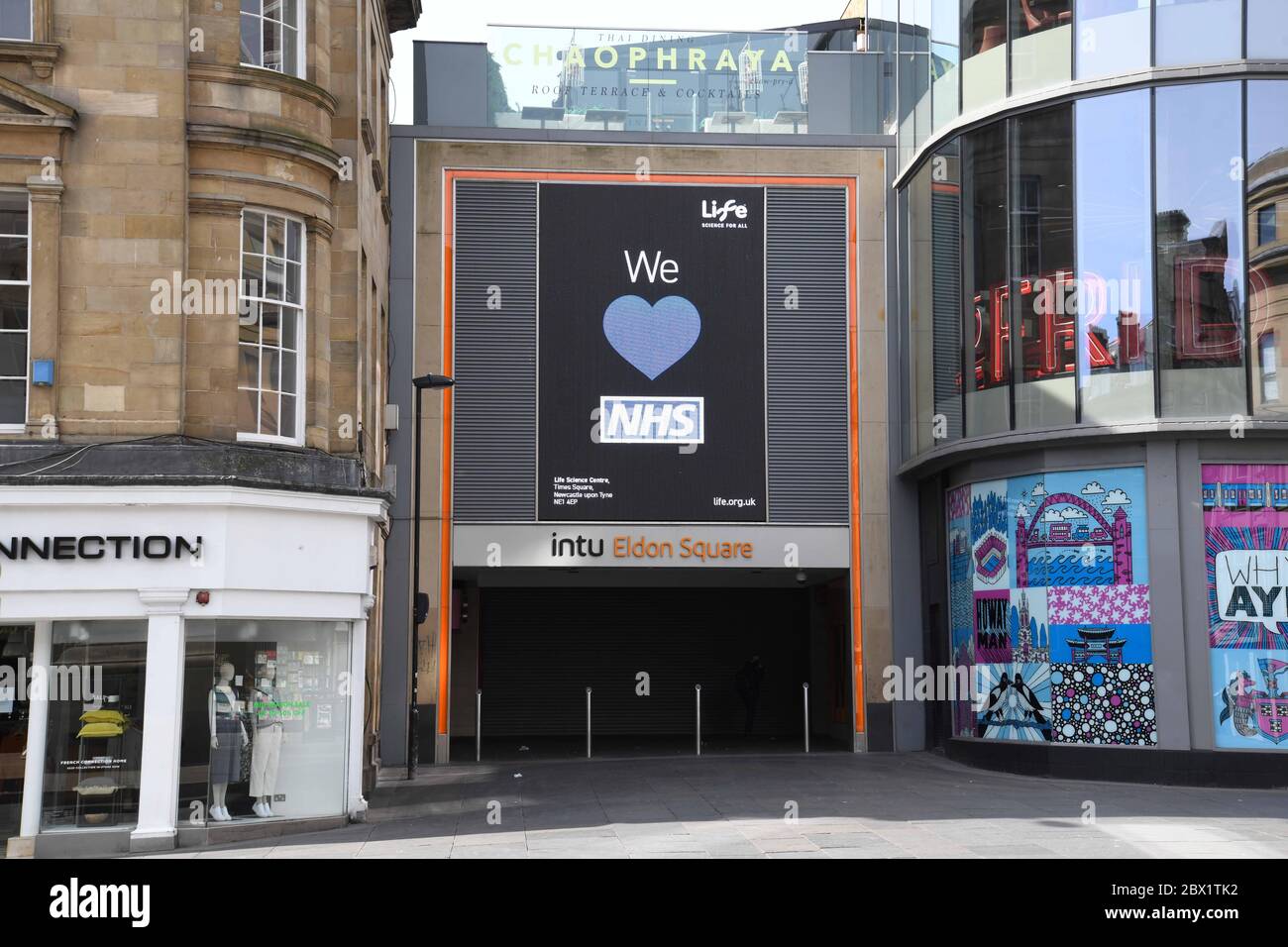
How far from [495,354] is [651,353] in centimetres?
280

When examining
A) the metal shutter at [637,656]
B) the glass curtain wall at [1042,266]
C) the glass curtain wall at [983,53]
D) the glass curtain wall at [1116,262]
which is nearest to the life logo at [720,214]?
the glass curtain wall at [983,53]

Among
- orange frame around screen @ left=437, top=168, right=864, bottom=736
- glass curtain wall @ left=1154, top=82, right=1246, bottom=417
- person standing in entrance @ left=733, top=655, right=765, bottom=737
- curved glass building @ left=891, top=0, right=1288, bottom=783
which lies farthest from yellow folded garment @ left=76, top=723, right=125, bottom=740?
person standing in entrance @ left=733, top=655, right=765, bottom=737

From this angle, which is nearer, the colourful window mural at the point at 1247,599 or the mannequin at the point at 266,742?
the mannequin at the point at 266,742

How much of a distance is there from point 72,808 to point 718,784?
8.74m

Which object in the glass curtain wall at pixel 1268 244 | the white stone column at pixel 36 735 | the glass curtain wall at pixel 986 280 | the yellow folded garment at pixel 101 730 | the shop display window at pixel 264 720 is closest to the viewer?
the white stone column at pixel 36 735

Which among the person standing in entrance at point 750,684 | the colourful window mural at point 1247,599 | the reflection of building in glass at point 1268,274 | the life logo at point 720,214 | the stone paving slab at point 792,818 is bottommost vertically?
the stone paving slab at point 792,818

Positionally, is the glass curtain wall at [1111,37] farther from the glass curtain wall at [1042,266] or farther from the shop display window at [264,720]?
the shop display window at [264,720]

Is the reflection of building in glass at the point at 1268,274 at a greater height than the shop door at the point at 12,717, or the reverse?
the reflection of building in glass at the point at 1268,274

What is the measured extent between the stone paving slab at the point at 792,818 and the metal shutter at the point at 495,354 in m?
5.48

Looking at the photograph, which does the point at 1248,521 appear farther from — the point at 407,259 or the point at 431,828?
the point at 407,259

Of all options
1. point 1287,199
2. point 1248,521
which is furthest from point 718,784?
point 1287,199

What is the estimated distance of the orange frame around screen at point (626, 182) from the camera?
26891 mm

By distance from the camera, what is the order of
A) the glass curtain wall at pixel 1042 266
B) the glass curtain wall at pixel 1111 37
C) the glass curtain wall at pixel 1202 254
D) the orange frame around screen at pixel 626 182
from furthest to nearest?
the orange frame around screen at pixel 626 182
the glass curtain wall at pixel 1042 266
the glass curtain wall at pixel 1111 37
the glass curtain wall at pixel 1202 254

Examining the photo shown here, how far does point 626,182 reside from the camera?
91.6 feet
